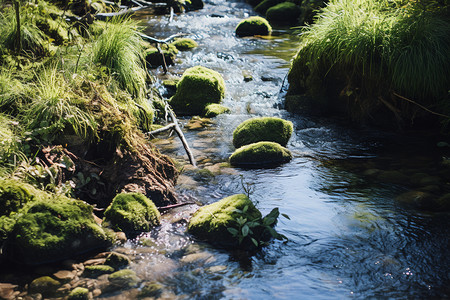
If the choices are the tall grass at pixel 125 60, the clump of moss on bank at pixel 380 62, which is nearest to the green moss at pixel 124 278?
the tall grass at pixel 125 60

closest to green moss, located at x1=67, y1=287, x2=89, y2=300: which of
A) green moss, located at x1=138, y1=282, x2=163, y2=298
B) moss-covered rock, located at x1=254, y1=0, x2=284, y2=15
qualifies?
green moss, located at x1=138, y1=282, x2=163, y2=298

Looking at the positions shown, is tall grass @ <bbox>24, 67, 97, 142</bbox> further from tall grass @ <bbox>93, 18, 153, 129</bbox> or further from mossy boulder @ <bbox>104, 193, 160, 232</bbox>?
tall grass @ <bbox>93, 18, 153, 129</bbox>

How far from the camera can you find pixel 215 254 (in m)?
4.26

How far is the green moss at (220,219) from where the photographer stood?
445 centimetres

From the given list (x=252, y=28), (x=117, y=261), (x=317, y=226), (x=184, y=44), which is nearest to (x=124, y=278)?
(x=117, y=261)

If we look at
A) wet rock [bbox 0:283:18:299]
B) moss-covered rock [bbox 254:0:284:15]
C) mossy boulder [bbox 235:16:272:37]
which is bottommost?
wet rock [bbox 0:283:18:299]

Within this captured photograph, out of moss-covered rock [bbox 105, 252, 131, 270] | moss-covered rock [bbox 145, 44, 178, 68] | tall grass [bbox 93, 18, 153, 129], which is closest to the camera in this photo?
moss-covered rock [bbox 105, 252, 131, 270]

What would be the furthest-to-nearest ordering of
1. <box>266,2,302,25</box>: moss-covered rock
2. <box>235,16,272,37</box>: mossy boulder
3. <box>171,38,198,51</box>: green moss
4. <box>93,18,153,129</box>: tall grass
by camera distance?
1. <box>266,2,302,25</box>: moss-covered rock
2. <box>235,16,272,37</box>: mossy boulder
3. <box>171,38,198,51</box>: green moss
4. <box>93,18,153,129</box>: tall grass

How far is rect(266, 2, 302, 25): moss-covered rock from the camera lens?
57.9 ft

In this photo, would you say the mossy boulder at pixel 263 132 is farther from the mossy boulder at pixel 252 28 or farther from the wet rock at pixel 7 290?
the mossy boulder at pixel 252 28

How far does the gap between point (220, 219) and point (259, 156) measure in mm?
2124

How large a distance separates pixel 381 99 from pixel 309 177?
2.41 meters

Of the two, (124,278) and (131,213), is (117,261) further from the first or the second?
(131,213)

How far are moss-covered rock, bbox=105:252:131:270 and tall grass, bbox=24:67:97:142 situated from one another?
1.63 meters
